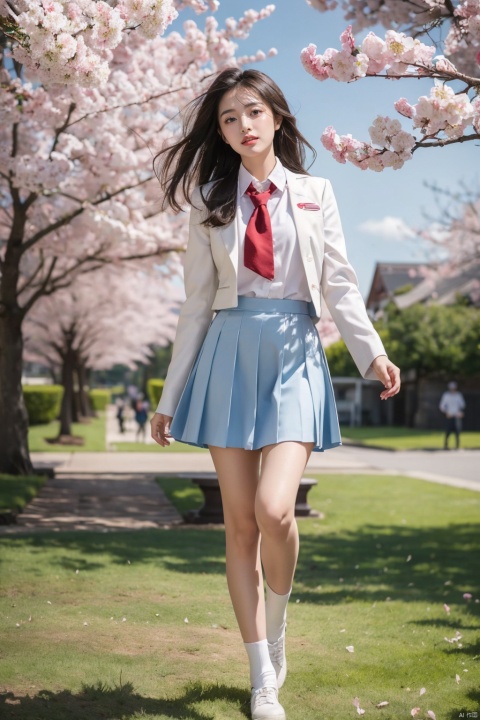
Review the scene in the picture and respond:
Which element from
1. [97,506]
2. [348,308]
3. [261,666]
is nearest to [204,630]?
[261,666]

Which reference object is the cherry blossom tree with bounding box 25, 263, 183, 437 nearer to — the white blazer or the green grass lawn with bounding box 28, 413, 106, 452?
the green grass lawn with bounding box 28, 413, 106, 452

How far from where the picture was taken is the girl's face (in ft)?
10.9

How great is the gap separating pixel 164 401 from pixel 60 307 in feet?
69.4

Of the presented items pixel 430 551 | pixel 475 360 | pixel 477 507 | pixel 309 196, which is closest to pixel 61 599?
pixel 309 196

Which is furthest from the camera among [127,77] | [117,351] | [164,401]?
[117,351]

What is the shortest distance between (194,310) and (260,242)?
0.35m

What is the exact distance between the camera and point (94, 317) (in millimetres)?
26047

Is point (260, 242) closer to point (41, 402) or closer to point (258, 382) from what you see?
point (258, 382)

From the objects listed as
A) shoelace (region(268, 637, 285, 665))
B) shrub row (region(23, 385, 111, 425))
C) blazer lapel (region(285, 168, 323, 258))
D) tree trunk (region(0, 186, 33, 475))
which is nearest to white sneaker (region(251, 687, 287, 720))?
shoelace (region(268, 637, 285, 665))

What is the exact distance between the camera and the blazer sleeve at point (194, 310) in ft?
10.9

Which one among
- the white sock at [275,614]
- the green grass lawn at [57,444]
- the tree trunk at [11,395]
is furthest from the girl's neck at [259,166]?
the green grass lawn at [57,444]

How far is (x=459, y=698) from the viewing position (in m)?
3.45

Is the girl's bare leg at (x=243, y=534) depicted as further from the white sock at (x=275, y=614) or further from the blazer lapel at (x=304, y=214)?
the blazer lapel at (x=304, y=214)

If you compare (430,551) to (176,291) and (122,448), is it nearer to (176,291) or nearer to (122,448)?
(122,448)
